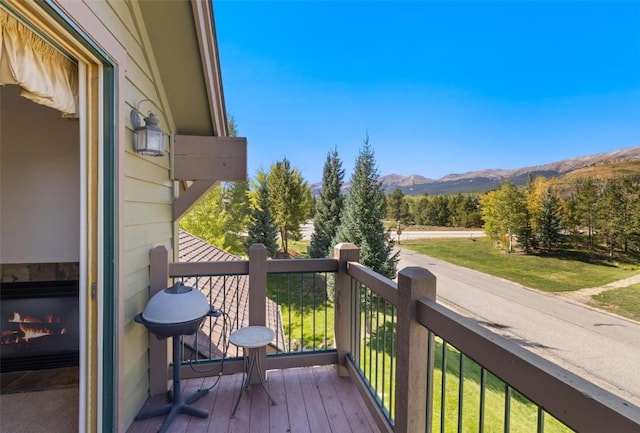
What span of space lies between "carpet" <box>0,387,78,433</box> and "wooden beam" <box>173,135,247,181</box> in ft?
6.13

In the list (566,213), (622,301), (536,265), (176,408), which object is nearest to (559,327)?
(622,301)

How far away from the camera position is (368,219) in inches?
350

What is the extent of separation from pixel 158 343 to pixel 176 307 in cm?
65

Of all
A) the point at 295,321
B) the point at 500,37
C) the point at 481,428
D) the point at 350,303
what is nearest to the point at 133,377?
the point at 350,303

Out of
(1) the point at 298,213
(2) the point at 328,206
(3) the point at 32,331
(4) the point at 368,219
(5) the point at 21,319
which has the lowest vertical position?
(3) the point at 32,331

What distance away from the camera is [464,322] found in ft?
3.42

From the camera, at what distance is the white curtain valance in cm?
120

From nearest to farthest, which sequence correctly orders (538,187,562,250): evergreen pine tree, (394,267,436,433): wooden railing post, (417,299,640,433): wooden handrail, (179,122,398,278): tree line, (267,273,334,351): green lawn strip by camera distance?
(417,299,640,433): wooden handrail → (394,267,436,433): wooden railing post → (267,273,334,351): green lawn strip → (179,122,398,278): tree line → (538,187,562,250): evergreen pine tree

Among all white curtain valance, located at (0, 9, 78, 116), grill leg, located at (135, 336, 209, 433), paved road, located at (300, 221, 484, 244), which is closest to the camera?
white curtain valance, located at (0, 9, 78, 116)

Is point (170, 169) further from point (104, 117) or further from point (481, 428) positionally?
point (481, 428)

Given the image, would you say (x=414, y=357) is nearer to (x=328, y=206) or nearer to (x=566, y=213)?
(x=328, y=206)

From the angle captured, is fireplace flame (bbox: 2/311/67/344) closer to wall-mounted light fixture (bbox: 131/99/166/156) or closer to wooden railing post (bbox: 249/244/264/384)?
wooden railing post (bbox: 249/244/264/384)

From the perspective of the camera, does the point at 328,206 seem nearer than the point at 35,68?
No

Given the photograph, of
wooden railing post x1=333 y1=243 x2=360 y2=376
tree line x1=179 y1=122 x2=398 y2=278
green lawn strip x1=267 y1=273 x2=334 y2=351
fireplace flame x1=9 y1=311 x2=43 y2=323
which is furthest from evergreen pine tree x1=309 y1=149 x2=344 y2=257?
fireplace flame x1=9 y1=311 x2=43 y2=323
